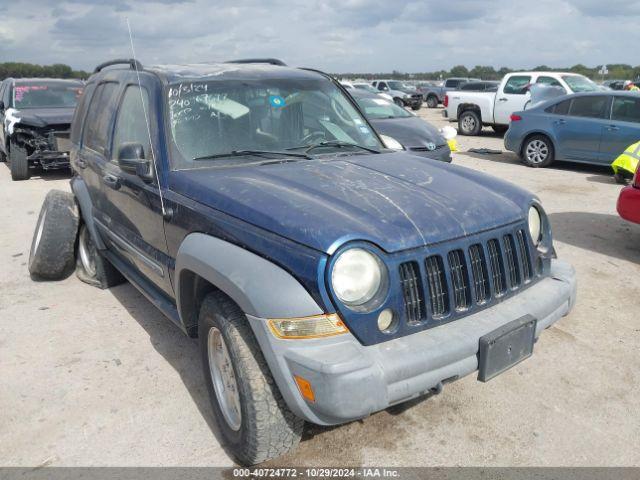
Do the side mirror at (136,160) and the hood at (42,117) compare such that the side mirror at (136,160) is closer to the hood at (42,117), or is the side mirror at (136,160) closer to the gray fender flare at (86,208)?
the gray fender flare at (86,208)

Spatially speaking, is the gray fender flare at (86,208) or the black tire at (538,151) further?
the black tire at (538,151)

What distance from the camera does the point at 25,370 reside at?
12.0 ft

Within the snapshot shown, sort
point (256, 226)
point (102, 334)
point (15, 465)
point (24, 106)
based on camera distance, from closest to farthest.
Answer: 1. point (256, 226)
2. point (15, 465)
3. point (102, 334)
4. point (24, 106)

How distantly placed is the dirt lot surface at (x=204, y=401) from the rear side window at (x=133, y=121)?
56.0 inches

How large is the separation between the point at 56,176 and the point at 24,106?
148 centimetres

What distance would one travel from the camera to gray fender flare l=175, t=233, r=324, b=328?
2268 mm

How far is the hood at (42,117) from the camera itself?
34.1ft

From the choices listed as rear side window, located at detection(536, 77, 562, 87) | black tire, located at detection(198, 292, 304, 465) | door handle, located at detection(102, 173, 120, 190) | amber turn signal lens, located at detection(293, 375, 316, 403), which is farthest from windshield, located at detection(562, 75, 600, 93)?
amber turn signal lens, located at detection(293, 375, 316, 403)

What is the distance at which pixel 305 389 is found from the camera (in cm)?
223

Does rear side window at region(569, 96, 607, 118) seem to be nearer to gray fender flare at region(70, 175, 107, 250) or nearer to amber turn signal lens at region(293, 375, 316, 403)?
gray fender flare at region(70, 175, 107, 250)

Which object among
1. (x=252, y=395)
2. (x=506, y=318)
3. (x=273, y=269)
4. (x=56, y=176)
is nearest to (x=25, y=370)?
(x=252, y=395)

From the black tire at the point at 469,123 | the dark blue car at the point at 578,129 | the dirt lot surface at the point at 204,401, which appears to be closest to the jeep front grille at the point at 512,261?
the dirt lot surface at the point at 204,401

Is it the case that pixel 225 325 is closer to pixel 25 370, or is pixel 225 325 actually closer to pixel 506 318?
pixel 506 318

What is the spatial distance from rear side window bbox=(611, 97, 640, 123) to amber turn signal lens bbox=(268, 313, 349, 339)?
372 inches
